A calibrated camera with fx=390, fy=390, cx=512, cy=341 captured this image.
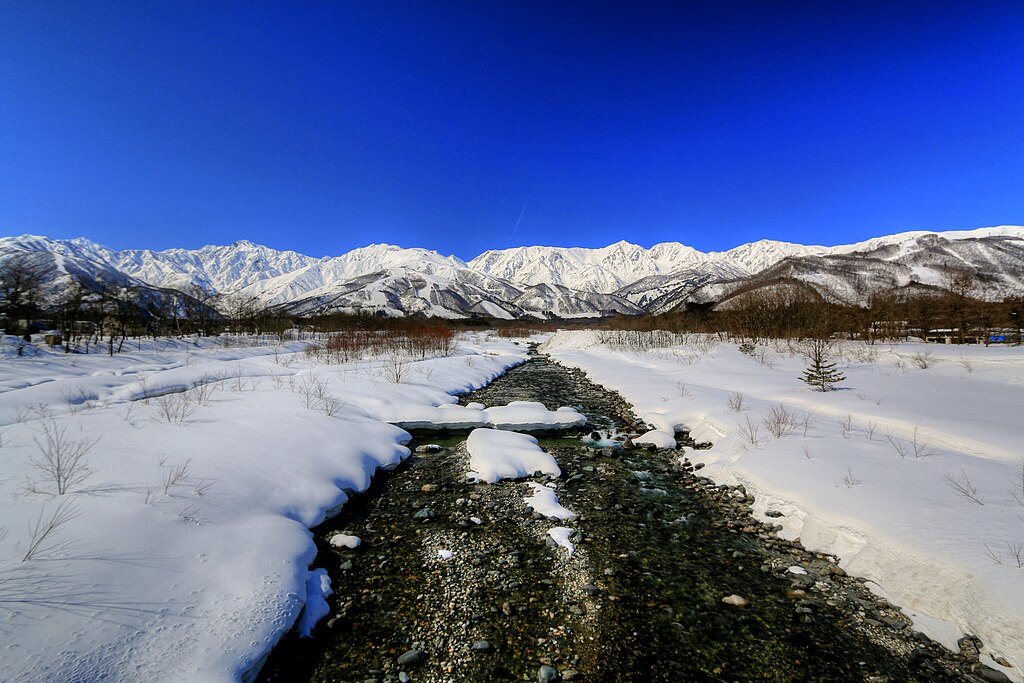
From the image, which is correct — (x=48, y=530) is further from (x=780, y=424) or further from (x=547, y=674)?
(x=780, y=424)

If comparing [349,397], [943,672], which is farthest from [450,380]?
[943,672]

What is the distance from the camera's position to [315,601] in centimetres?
470

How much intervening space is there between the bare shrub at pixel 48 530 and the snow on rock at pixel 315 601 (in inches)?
99.5

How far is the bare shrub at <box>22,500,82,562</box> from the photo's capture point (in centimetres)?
402

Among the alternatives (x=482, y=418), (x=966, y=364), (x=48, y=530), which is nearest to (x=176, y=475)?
(x=48, y=530)

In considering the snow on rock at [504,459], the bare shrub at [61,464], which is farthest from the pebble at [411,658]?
the bare shrub at [61,464]

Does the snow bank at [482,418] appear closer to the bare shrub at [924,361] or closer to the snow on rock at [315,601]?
the snow on rock at [315,601]

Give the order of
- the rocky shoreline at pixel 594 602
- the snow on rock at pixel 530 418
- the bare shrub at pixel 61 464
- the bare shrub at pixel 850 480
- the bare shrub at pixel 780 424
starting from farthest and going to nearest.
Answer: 1. the snow on rock at pixel 530 418
2. the bare shrub at pixel 780 424
3. the bare shrub at pixel 850 480
4. the bare shrub at pixel 61 464
5. the rocky shoreline at pixel 594 602

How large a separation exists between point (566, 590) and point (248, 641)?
3498mm

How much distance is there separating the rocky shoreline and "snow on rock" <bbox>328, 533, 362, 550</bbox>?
0.08 meters

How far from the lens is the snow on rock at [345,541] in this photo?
Result: 607 cm

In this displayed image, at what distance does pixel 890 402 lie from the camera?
11.9 metres

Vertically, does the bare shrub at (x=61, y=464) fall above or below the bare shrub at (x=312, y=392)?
above

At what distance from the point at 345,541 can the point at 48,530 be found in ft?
10.7
